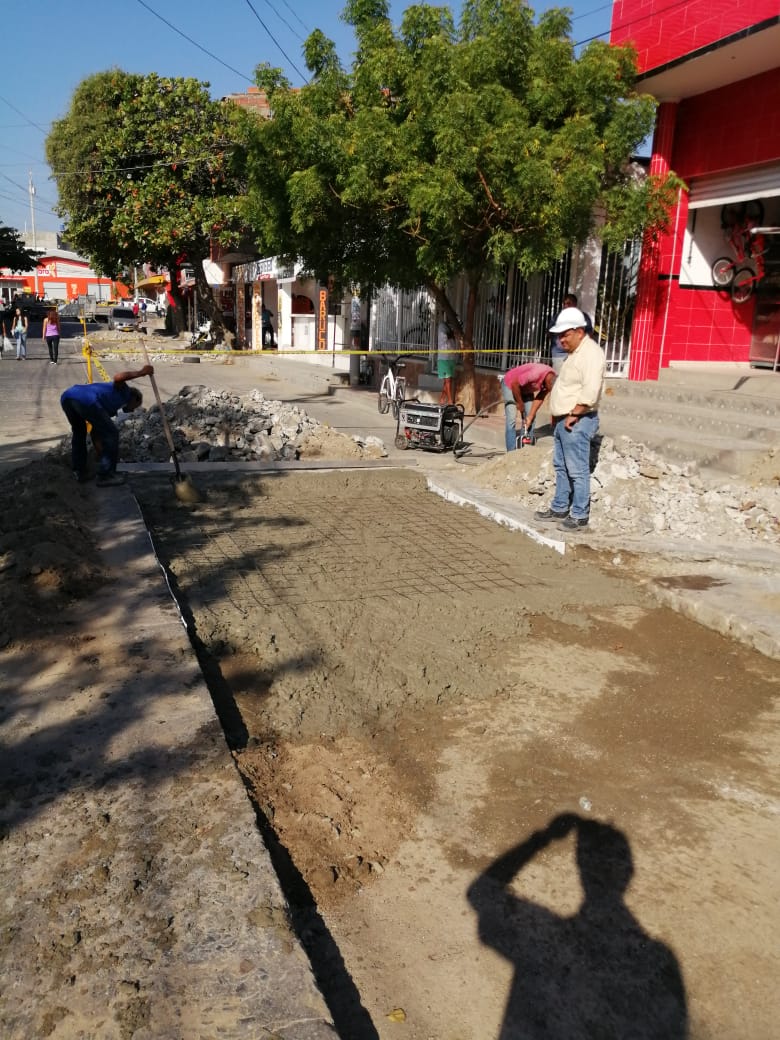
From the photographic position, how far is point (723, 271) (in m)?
13.1

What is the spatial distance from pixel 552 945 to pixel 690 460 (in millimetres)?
7187

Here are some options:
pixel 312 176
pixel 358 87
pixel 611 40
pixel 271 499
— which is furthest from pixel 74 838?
pixel 611 40

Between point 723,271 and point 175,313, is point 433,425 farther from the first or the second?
point 175,313

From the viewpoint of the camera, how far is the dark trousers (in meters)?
7.62

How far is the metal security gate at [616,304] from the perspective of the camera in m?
13.2

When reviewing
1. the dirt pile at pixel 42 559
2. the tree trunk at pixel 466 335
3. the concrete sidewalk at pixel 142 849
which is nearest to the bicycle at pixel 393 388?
the tree trunk at pixel 466 335

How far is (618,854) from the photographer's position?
2.95 m

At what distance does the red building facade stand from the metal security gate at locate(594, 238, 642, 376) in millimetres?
225

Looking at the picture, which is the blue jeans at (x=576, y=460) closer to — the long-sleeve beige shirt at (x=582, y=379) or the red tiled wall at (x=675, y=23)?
the long-sleeve beige shirt at (x=582, y=379)

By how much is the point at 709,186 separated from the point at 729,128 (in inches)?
34.3

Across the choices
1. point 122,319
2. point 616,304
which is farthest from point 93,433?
point 122,319

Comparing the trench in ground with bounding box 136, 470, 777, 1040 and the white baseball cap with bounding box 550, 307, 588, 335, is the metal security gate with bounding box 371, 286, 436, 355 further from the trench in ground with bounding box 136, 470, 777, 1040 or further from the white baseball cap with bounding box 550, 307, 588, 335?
the trench in ground with bounding box 136, 470, 777, 1040

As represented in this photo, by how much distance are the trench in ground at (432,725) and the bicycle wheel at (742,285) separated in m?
8.71

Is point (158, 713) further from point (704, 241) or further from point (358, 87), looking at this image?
point (704, 241)
